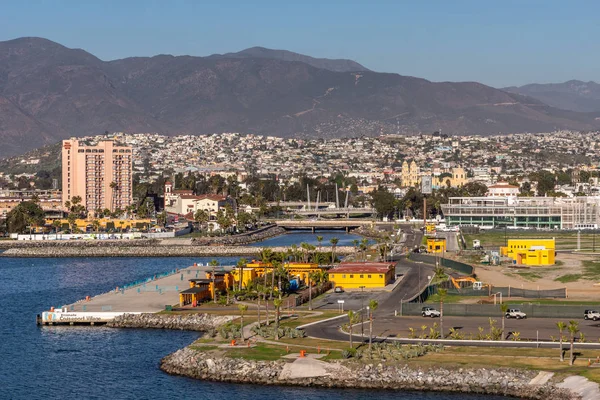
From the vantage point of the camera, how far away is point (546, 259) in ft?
366

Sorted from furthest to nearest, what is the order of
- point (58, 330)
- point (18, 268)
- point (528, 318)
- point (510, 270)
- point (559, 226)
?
point (559, 226) → point (18, 268) → point (510, 270) → point (58, 330) → point (528, 318)

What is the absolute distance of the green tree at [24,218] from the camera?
179750mm

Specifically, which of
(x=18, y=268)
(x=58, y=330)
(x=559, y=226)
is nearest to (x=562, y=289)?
(x=58, y=330)

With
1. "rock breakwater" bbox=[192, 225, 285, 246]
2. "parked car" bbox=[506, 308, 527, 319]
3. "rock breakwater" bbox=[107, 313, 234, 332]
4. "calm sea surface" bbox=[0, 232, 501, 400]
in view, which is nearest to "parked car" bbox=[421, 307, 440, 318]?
"parked car" bbox=[506, 308, 527, 319]

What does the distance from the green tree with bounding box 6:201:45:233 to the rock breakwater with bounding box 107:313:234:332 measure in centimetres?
10411

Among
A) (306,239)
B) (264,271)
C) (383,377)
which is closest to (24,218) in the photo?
(306,239)

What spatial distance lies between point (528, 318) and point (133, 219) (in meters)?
126

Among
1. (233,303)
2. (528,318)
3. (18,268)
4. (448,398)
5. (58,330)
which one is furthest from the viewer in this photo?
(18,268)

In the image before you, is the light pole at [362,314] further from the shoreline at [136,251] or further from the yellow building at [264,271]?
the shoreline at [136,251]

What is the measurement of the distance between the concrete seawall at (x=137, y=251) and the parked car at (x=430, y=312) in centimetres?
7412

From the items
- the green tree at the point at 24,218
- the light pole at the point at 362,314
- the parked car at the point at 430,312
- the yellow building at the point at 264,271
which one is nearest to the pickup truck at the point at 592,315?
the parked car at the point at 430,312

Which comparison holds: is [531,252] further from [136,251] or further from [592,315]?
[136,251]

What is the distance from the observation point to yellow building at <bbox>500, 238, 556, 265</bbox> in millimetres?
111938

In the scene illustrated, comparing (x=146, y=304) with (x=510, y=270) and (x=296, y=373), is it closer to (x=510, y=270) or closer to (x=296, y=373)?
(x=296, y=373)
